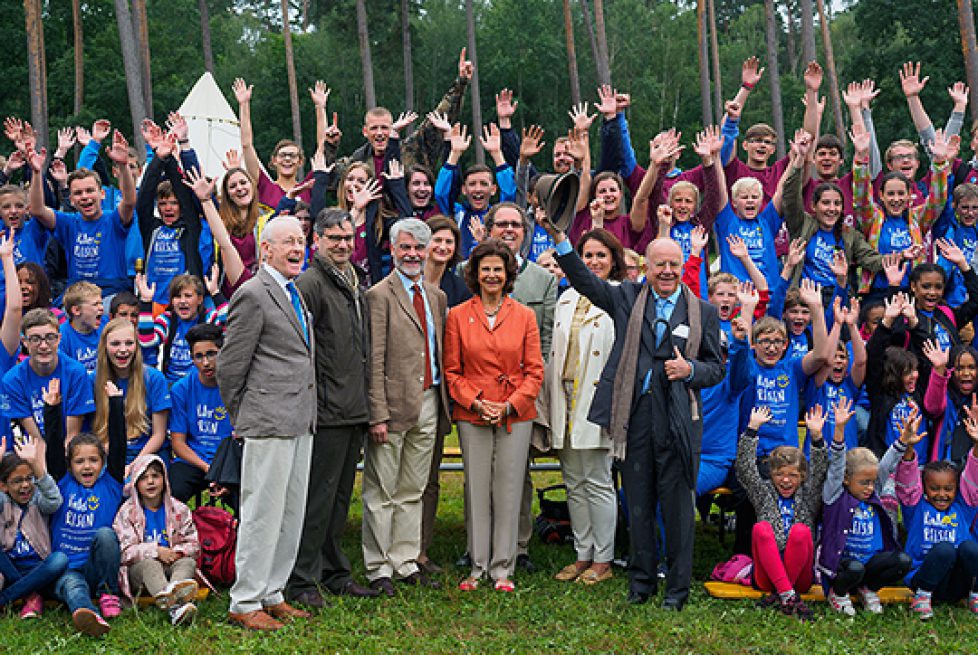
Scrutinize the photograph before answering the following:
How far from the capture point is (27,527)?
5938 mm

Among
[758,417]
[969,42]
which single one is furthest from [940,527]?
[969,42]

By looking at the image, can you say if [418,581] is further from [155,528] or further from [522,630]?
[155,528]

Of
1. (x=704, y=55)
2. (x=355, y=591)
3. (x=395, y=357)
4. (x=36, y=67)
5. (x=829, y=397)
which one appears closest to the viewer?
(x=355, y=591)

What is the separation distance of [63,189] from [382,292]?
16.6 ft

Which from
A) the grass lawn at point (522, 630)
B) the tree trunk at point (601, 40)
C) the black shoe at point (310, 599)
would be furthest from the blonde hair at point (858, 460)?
the tree trunk at point (601, 40)

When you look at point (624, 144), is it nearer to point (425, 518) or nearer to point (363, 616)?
point (425, 518)

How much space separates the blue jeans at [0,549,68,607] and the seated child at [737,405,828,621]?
4087mm

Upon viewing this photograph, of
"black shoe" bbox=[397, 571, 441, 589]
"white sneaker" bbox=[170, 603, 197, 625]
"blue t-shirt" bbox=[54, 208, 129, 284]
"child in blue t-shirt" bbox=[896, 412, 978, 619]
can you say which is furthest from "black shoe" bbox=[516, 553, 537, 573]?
"blue t-shirt" bbox=[54, 208, 129, 284]

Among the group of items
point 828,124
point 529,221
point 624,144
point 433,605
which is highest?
point 828,124

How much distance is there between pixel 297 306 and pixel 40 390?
6.49ft

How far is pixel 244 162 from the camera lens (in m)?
9.30

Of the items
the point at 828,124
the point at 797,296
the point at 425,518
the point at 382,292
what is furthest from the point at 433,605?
the point at 828,124

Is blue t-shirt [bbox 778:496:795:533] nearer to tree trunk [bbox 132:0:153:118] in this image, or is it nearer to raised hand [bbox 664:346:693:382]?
raised hand [bbox 664:346:693:382]

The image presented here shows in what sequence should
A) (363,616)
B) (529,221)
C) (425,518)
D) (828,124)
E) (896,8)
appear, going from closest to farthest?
(363,616)
(425,518)
(529,221)
(896,8)
(828,124)
